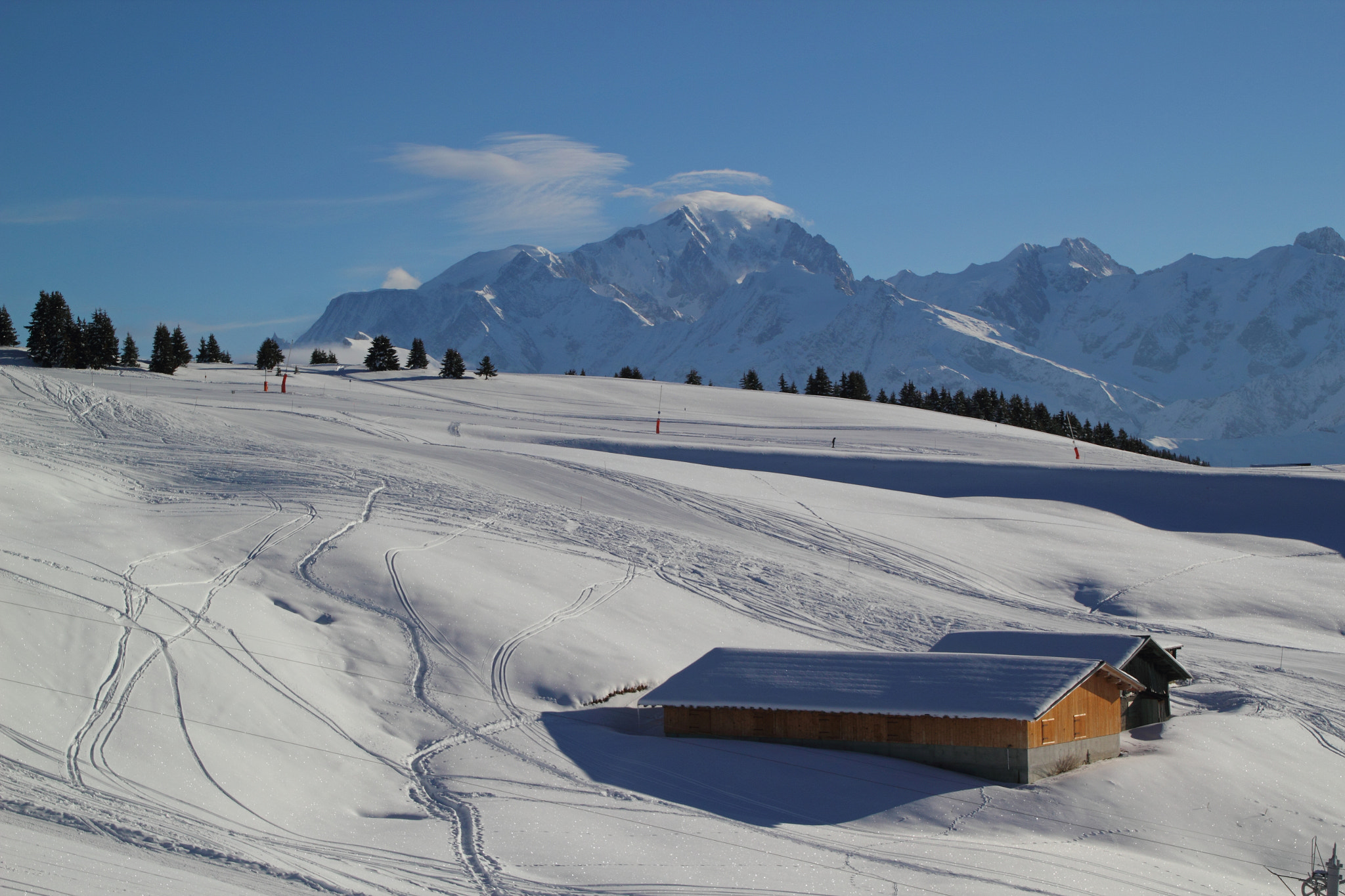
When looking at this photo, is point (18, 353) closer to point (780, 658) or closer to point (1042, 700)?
point (780, 658)

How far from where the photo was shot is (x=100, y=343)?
187ft

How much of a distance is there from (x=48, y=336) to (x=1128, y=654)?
57.3m

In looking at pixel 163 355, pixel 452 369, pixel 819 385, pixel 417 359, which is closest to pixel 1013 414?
pixel 819 385

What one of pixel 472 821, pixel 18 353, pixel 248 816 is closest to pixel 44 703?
pixel 248 816

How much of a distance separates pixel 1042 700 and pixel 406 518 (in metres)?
19.2

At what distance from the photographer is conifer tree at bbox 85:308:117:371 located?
5638 centimetres

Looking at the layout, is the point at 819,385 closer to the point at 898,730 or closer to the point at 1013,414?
the point at 1013,414

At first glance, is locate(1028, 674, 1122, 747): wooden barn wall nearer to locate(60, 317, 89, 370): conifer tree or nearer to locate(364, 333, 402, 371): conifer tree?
locate(60, 317, 89, 370): conifer tree

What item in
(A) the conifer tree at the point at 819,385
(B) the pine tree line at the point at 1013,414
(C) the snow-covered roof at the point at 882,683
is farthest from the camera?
(A) the conifer tree at the point at 819,385

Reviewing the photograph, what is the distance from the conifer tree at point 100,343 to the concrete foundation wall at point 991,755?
52289mm

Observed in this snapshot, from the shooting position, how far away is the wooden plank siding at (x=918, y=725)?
17172mm

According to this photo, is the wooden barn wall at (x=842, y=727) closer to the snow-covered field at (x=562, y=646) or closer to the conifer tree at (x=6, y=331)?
the snow-covered field at (x=562, y=646)

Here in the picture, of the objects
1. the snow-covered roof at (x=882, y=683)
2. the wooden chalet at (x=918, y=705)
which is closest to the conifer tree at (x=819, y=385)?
the wooden chalet at (x=918, y=705)

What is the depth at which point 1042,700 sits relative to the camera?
16844mm
